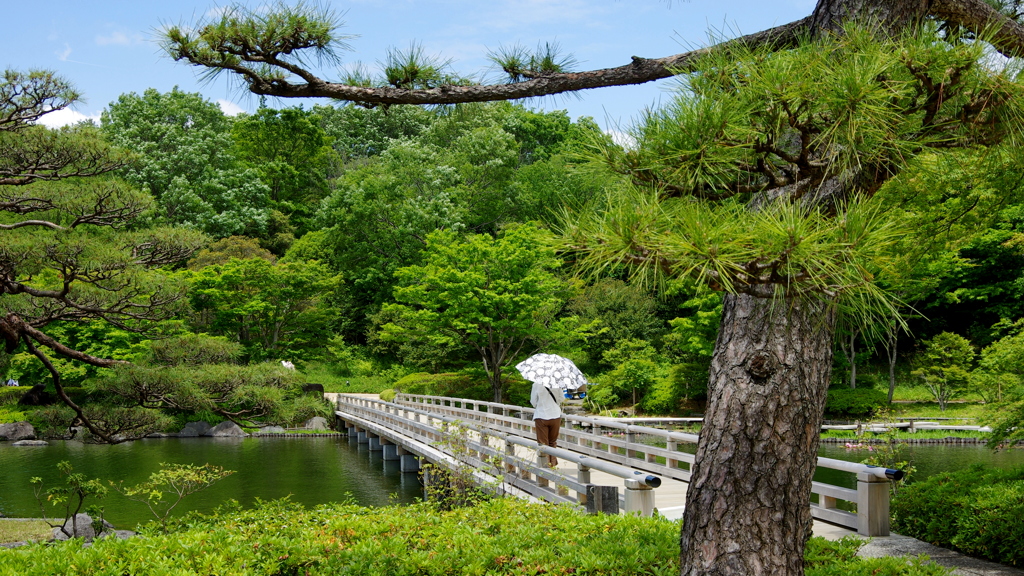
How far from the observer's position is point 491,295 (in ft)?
73.4

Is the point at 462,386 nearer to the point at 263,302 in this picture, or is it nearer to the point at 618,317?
the point at 618,317

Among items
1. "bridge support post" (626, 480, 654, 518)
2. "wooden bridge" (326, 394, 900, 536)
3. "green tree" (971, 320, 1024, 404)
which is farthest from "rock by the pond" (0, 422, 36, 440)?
"green tree" (971, 320, 1024, 404)

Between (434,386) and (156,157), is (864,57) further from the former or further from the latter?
(156,157)

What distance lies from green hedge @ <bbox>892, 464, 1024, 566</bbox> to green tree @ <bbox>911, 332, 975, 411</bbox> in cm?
1667

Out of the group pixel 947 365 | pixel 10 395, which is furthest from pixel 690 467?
pixel 10 395

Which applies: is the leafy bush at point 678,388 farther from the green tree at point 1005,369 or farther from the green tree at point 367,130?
the green tree at point 367,130

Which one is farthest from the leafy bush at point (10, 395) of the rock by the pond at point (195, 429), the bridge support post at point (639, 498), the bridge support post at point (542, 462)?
the bridge support post at point (639, 498)

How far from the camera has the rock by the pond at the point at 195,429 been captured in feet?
76.3

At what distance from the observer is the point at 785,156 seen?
2.99 metres

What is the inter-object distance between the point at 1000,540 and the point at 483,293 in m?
18.2

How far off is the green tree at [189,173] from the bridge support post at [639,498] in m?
28.2

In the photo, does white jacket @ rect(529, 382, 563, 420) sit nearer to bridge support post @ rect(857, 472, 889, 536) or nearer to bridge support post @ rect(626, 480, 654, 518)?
bridge support post @ rect(626, 480, 654, 518)

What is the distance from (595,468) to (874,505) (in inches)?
93.2

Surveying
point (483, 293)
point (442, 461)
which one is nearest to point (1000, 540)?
point (442, 461)
